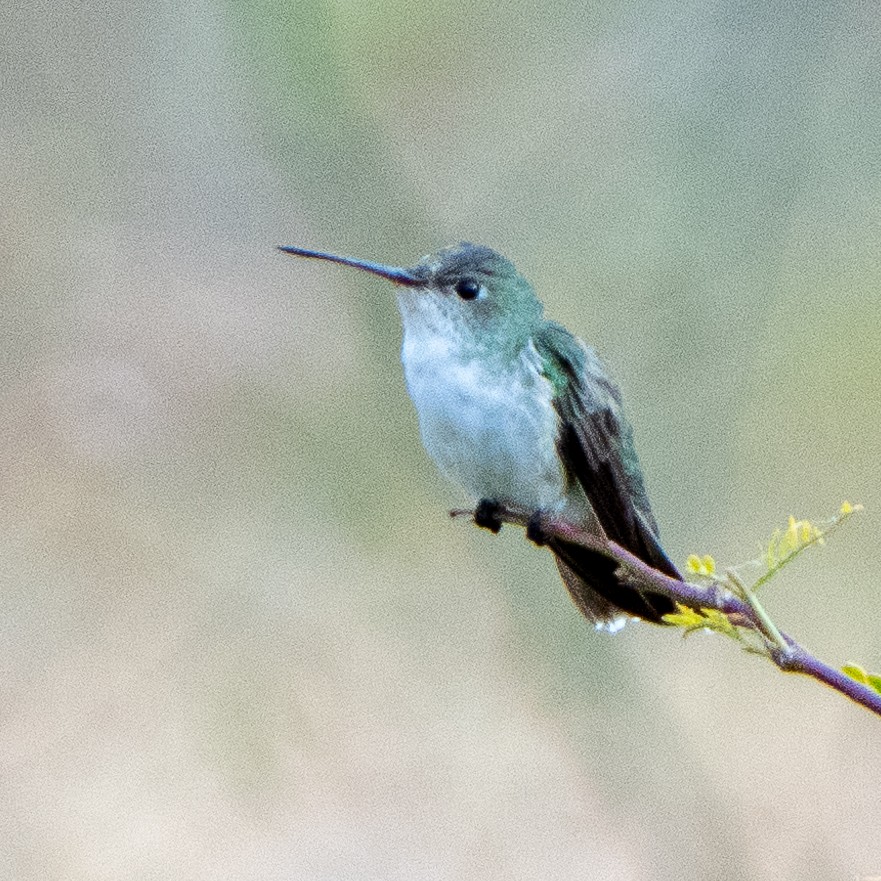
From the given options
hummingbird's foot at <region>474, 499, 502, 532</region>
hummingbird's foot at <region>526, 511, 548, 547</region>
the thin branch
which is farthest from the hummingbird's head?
the thin branch

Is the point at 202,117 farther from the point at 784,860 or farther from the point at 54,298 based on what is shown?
the point at 784,860

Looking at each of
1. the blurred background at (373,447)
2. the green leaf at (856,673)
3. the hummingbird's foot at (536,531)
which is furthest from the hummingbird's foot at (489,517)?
the blurred background at (373,447)

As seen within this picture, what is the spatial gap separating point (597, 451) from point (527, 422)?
0.50 feet

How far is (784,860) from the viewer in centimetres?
319

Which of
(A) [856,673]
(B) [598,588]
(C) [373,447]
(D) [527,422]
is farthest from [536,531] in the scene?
(C) [373,447]

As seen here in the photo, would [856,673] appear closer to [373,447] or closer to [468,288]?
[468,288]

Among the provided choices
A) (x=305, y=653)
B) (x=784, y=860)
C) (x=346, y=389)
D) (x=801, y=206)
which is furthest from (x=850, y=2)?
(x=784, y=860)

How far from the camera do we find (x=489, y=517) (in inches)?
95.0

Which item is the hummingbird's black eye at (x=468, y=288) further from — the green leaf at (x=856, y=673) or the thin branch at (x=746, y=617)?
the green leaf at (x=856, y=673)

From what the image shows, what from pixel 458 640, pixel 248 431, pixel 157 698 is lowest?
pixel 458 640

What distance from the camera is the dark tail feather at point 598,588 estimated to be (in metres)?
2.43

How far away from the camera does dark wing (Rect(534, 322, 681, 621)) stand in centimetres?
248

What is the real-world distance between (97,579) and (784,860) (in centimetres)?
352

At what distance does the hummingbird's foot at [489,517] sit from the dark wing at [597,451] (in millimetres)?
152
